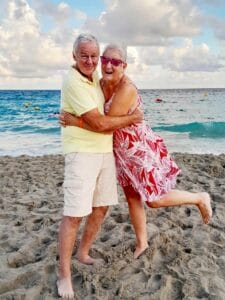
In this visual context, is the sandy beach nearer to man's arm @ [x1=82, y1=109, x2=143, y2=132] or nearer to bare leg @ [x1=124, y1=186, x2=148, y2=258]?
bare leg @ [x1=124, y1=186, x2=148, y2=258]

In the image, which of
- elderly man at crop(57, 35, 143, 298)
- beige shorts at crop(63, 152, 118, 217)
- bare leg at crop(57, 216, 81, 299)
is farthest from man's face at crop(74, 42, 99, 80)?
bare leg at crop(57, 216, 81, 299)

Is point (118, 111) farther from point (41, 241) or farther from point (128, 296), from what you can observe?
point (41, 241)

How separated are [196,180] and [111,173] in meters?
3.94

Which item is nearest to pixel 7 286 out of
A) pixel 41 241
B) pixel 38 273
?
pixel 38 273

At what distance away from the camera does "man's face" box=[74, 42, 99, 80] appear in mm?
3156

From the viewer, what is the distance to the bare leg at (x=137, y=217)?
12.8 feet

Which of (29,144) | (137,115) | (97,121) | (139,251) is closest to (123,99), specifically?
(137,115)

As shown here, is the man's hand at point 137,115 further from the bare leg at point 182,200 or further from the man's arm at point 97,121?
the bare leg at point 182,200

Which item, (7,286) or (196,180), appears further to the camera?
(196,180)

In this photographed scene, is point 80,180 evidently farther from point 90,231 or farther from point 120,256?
point 120,256

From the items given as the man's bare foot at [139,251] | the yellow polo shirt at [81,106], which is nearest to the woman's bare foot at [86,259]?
the man's bare foot at [139,251]

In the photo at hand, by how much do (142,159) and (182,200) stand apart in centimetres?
53

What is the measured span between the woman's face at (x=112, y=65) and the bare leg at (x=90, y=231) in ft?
3.61

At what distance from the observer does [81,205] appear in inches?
129
